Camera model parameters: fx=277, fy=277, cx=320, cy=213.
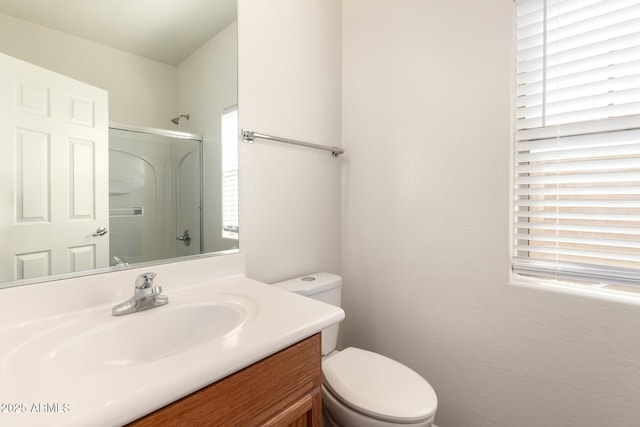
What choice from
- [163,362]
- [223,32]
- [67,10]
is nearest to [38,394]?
[163,362]

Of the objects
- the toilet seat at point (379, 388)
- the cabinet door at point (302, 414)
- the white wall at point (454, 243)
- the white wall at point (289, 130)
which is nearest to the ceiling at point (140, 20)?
the white wall at point (289, 130)

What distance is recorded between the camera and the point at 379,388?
977 mm

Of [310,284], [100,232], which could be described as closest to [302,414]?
[310,284]

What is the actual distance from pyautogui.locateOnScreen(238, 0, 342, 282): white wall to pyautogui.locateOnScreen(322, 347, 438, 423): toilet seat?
1.58 feet

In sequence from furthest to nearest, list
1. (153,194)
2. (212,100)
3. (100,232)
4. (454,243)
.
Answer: (454,243)
(212,100)
(153,194)
(100,232)

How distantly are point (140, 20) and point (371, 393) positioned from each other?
1476mm

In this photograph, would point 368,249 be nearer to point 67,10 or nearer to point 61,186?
point 61,186

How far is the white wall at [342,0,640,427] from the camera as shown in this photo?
977 millimetres

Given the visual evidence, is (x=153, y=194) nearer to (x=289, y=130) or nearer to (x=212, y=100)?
(x=212, y=100)

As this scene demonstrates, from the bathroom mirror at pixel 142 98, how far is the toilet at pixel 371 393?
52 cm

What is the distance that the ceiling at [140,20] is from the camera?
76cm

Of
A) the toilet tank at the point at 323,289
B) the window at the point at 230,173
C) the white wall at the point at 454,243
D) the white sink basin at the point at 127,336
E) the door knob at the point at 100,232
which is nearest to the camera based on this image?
the white sink basin at the point at 127,336

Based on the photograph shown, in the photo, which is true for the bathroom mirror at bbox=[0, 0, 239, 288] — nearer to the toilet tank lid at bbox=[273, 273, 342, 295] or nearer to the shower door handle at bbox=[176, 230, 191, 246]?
the shower door handle at bbox=[176, 230, 191, 246]

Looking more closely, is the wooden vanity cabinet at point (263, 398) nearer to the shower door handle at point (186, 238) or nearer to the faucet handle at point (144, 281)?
the faucet handle at point (144, 281)
